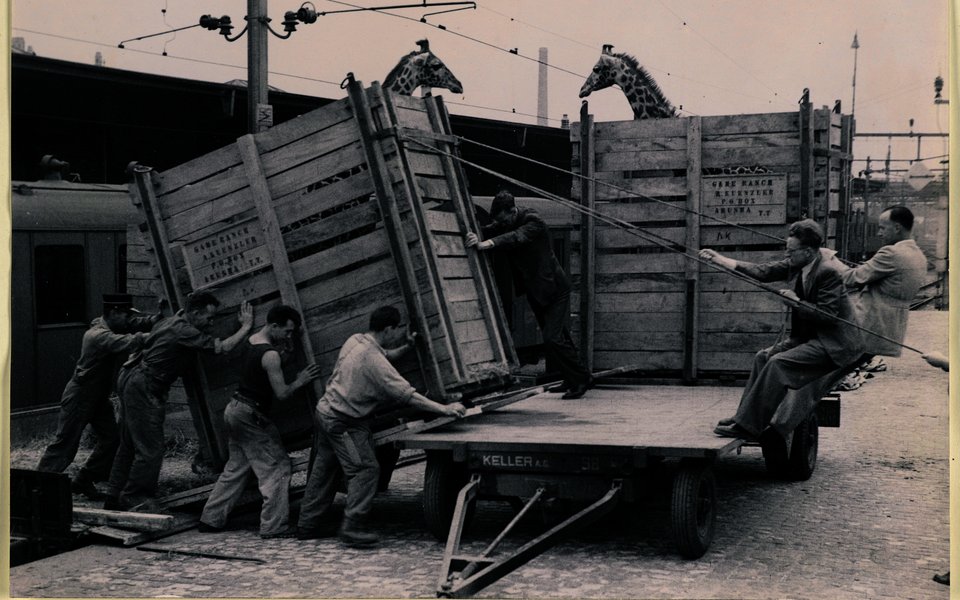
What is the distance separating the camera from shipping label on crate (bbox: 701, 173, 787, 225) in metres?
9.91

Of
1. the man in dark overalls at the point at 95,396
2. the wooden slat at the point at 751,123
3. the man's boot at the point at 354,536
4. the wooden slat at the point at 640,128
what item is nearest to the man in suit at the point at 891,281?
the wooden slat at the point at 751,123

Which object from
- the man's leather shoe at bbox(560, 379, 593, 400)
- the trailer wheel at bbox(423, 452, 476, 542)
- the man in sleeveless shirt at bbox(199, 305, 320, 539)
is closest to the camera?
the trailer wheel at bbox(423, 452, 476, 542)

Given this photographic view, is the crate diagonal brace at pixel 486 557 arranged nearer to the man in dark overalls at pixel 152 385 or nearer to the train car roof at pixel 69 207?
the man in dark overalls at pixel 152 385

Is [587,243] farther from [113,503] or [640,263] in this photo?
[113,503]

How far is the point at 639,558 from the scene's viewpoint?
717cm

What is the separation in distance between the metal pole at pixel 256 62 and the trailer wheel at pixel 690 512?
8632 millimetres

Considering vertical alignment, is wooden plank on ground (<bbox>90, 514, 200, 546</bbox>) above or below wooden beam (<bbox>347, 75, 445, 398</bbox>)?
below

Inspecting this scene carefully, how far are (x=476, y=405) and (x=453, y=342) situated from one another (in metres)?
0.79

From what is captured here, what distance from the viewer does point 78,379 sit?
361 inches

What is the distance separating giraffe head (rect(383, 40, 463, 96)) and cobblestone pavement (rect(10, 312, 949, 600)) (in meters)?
5.58

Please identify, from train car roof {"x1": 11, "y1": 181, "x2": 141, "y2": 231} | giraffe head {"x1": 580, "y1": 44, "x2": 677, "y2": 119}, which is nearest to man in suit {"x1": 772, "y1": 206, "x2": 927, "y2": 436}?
giraffe head {"x1": 580, "y1": 44, "x2": 677, "y2": 119}

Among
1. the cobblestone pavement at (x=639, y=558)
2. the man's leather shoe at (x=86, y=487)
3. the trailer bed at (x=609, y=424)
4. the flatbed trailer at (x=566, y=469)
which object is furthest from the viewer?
the man's leather shoe at (x=86, y=487)

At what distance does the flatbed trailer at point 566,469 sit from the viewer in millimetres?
6852

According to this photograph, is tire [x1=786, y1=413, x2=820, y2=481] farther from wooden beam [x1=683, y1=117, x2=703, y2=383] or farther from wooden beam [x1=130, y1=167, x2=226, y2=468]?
wooden beam [x1=130, y1=167, x2=226, y2=468]
